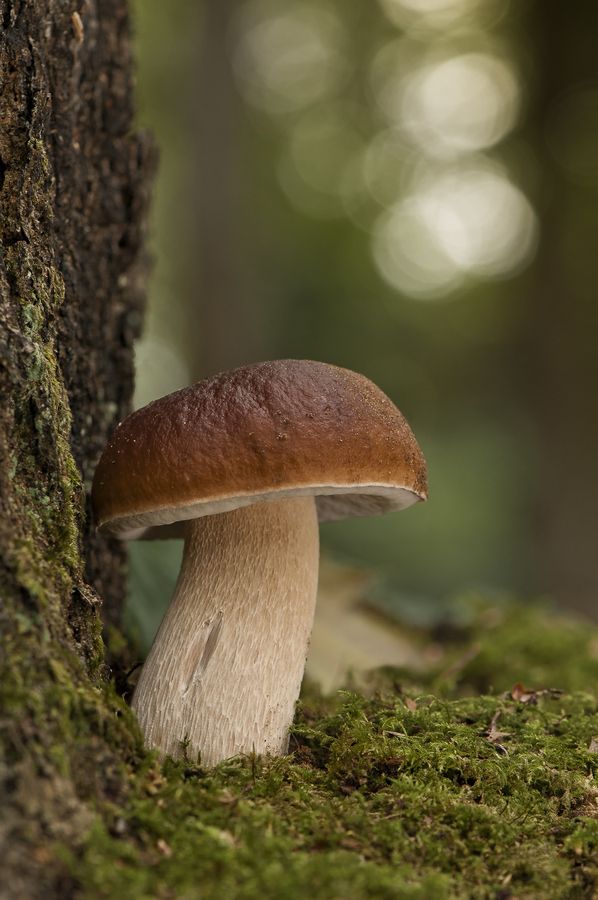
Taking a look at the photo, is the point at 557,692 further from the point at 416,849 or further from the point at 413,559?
the point at 413,559

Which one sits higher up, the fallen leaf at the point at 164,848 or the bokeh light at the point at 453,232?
the bokeh light at the point at 453,232

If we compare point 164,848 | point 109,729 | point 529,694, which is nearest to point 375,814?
point 164,848

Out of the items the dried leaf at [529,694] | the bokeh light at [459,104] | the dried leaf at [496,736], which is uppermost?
the bokeh light at [459,104]

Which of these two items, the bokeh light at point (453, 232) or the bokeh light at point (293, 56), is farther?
the bokeh light at point (453, 232)

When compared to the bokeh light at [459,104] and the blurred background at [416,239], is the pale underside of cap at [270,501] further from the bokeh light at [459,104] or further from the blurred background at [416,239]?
the bokeh light at [459,104]

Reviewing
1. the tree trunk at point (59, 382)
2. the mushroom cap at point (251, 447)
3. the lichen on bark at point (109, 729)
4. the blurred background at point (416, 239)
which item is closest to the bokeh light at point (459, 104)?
the blurred background at point (416, 239)

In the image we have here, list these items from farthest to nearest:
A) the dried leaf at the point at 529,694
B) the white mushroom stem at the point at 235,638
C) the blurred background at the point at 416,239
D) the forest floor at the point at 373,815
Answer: the blurred background at the point at 416,239 → the dried leaf at the point at 529,694 → the white mushroom stem at the point at 235,638 → the forest floor at the point at 373,815

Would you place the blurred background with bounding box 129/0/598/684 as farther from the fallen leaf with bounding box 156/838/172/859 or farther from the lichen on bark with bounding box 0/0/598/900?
the fallen leaf with bounding box 156/838/172/859
